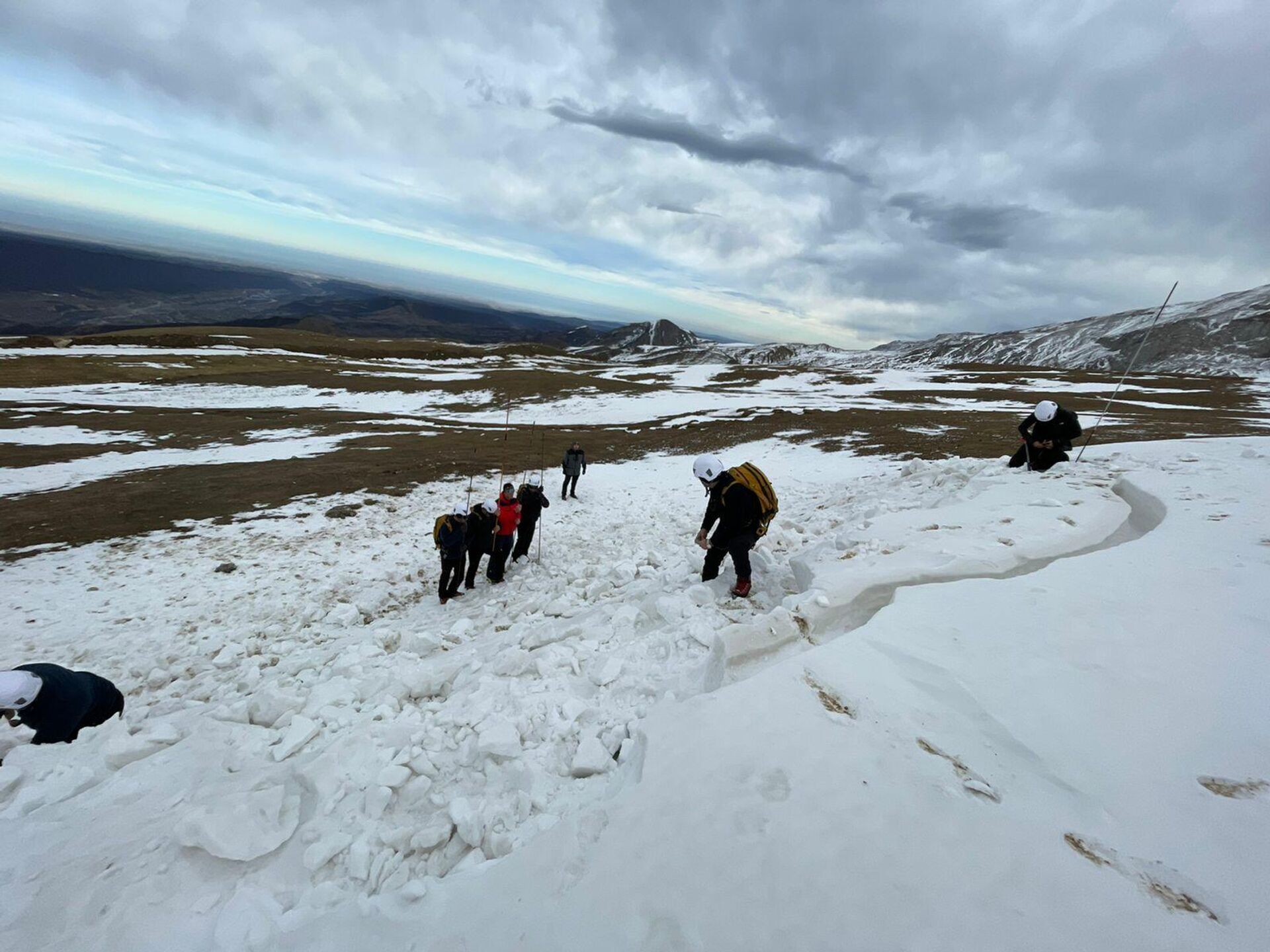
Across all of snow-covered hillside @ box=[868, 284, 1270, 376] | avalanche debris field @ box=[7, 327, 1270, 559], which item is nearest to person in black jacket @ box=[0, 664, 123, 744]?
avalanche debris field @ box=[7, 327, 1270, 559]

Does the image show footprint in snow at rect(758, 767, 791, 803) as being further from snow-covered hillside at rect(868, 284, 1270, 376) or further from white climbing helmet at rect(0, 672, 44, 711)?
snow-covered hillside at rect(868, 284, 1270, 376)

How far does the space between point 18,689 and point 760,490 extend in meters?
8.79

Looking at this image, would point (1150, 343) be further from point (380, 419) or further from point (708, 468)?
point (708, 468)

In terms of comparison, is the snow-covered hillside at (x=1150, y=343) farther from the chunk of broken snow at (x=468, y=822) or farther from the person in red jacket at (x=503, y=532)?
the chunk of broken snow at (x=468, y=822)

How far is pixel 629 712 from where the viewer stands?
17.0 ft

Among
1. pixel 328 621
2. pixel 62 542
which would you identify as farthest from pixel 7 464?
pixel 328 621

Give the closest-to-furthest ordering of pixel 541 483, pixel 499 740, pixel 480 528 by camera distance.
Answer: pixel 499 740, pixel 480 528, pixel 541 483

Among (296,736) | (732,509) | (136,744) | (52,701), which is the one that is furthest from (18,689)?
(732,509)

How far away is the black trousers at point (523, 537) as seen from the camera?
12.3 meters

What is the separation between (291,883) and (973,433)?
3363 cm

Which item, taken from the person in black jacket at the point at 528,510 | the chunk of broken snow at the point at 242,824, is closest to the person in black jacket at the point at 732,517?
the person in black jacket at the point at 528,510

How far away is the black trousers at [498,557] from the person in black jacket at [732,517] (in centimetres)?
535

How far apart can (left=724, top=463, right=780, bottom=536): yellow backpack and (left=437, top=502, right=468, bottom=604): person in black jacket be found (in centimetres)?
577

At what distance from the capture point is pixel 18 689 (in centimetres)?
525
